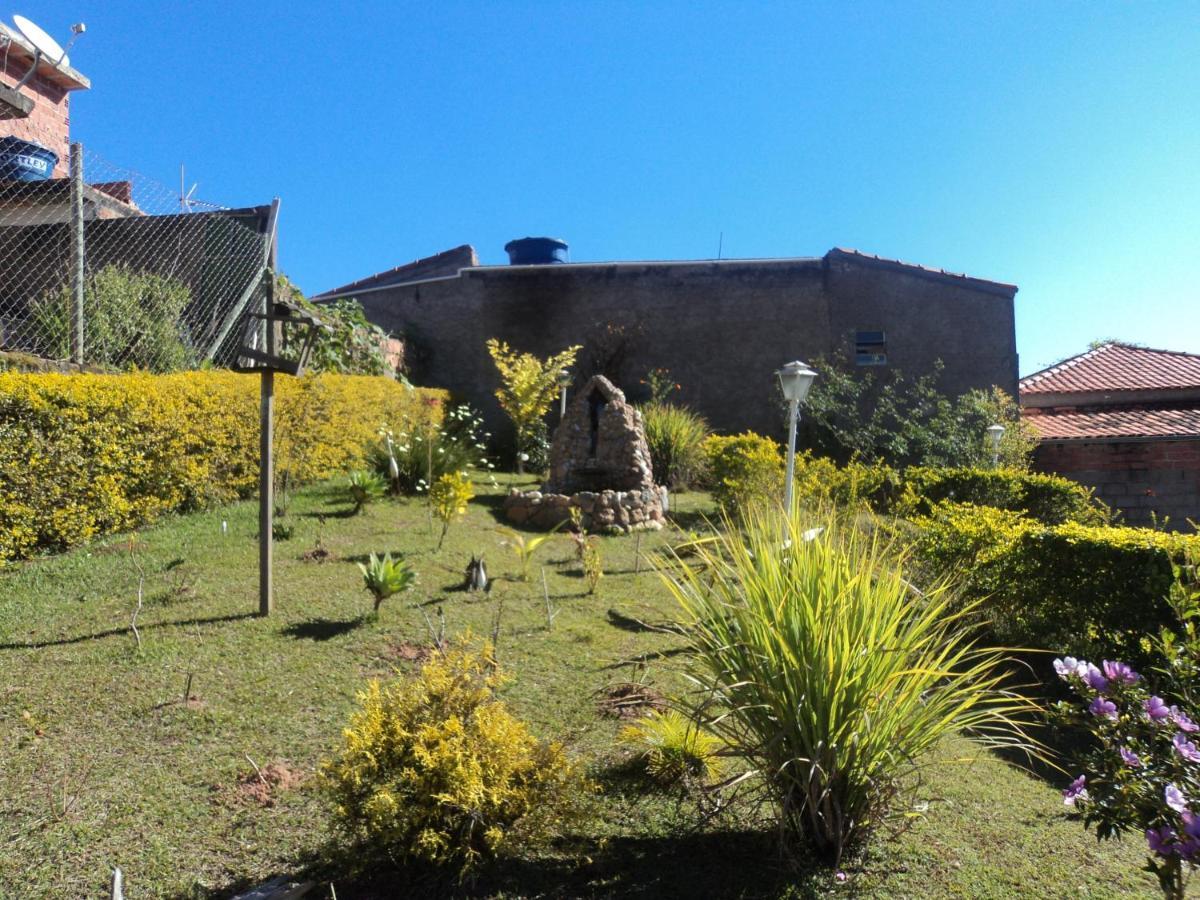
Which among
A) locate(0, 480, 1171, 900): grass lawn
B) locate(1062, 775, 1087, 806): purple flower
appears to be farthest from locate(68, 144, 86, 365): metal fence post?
locate(1062, 775, 1087, 806): purple flower

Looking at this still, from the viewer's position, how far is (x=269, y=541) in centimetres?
539

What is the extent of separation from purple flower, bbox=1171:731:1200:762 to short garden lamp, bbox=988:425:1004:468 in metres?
12.9

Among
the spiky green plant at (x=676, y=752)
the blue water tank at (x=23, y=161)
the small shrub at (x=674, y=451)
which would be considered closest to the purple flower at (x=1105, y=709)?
the spiky green plant at (x=676, y=752)

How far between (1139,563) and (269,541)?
5.89 metres

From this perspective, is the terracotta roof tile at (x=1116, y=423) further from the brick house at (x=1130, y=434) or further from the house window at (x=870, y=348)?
the house window at (x=870, y=348)

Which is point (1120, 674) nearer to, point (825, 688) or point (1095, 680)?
point (1095, 680)

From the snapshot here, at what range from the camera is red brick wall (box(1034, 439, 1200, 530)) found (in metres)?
14.9

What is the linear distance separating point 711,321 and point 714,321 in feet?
0.22

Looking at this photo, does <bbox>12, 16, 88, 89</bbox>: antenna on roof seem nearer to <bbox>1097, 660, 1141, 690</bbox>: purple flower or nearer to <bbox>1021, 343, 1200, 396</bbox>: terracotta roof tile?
<bbox>1097, 660, 1141, 690</bbox>: purple flower

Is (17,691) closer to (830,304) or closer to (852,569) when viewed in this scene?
(852,569)

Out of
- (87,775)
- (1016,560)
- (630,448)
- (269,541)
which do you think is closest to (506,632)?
(269,541)

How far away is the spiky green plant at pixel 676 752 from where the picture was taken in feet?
11.7

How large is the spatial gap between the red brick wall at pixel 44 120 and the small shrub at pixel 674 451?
415 inches

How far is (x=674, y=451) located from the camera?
43.7 feet
